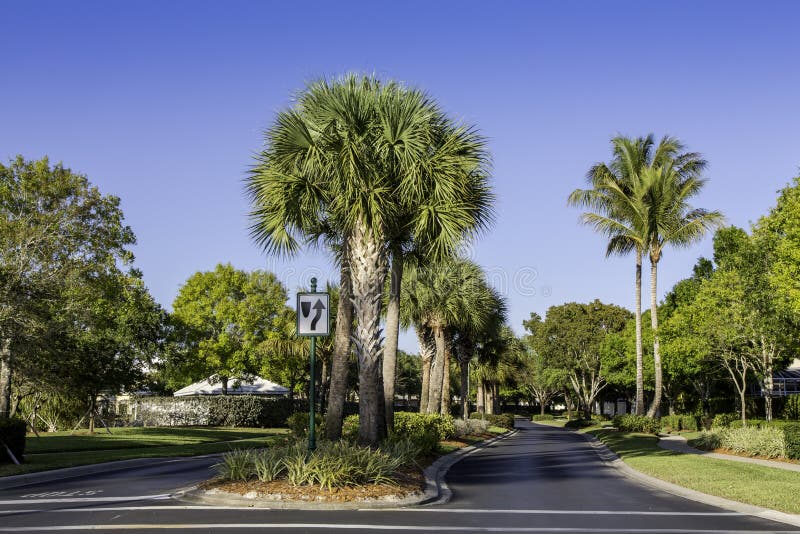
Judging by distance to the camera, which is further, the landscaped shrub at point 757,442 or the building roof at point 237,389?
the building roof at point 237,389

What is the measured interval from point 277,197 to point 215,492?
23.8ft

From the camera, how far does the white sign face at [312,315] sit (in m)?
15.4

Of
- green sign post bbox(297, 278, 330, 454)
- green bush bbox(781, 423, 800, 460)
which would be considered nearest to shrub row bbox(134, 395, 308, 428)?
green bush bbox(781, 423, 800, 460)

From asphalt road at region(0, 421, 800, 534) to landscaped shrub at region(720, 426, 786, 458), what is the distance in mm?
8946

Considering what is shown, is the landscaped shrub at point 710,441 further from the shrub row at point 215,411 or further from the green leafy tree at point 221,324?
the green leafy tree at point 221,324

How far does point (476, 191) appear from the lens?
19.9 m

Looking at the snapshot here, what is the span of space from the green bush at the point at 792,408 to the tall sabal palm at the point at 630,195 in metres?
8.01

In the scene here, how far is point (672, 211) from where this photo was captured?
4031 cm

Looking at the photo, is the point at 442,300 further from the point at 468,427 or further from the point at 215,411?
the point at 215,411

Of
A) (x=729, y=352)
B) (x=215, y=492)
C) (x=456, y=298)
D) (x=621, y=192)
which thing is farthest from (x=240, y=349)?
(x=215, y=492)

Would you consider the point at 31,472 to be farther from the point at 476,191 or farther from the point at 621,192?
the point at 621,192

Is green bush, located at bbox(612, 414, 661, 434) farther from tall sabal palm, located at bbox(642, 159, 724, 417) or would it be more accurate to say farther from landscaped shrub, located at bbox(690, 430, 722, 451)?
landscaped shrub, located at bbox(690, 430, 722, 451)

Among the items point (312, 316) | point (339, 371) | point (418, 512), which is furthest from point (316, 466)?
point (339, 371)

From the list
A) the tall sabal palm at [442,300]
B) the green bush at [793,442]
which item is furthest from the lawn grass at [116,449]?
the green bush at [793,442]
